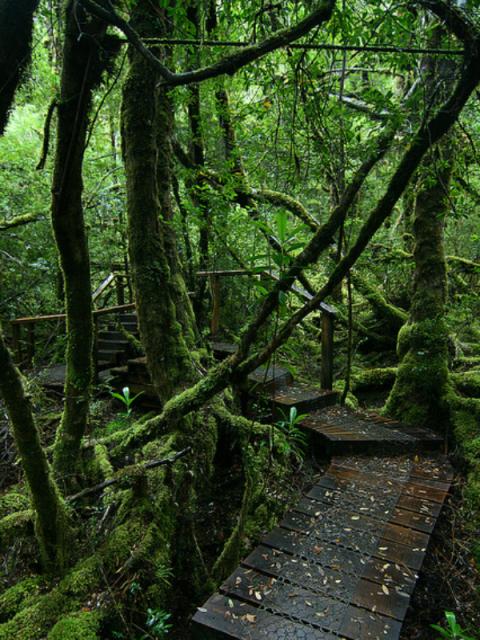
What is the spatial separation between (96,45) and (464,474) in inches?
188

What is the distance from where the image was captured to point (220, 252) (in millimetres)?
7340

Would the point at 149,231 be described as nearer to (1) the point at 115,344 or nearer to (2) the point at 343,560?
(2) the point at 343,560

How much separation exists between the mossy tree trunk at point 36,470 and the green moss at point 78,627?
42 centimetres

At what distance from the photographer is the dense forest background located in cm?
233

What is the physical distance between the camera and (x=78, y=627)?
83.0 inches

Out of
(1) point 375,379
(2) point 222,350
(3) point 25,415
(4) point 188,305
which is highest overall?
(4) point 188,305

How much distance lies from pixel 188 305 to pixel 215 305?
278 cm

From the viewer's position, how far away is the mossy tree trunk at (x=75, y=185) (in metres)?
2.28

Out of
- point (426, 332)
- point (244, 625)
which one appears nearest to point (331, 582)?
point (244, 625)

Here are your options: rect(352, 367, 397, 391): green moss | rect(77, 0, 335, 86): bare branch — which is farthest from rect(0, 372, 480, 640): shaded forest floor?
rect(77, 0, 335, 86): bare branch

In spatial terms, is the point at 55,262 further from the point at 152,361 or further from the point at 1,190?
the point at 152,361

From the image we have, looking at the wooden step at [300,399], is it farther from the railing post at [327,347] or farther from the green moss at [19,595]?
the green moss at [19,595]

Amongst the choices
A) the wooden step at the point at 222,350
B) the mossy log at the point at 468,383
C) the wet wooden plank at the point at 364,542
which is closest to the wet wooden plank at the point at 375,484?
the wet wooden plank at the point at 364,542

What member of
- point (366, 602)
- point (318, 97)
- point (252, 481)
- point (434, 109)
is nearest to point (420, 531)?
point (366, 602)
